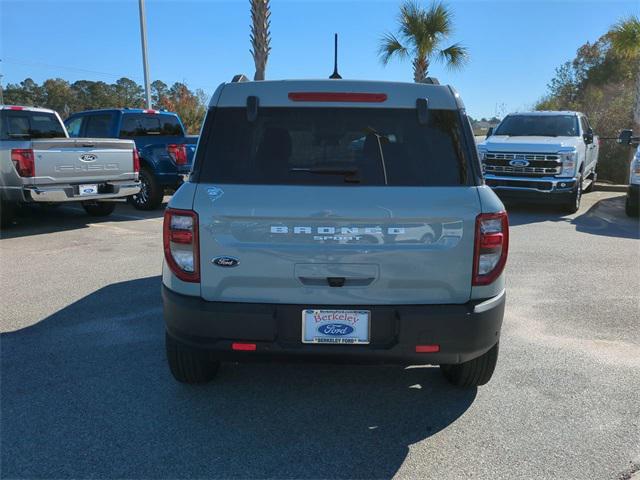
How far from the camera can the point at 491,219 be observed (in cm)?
275

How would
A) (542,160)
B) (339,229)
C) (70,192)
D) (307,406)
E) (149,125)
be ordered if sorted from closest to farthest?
(339,229)
(307,406)
(70,192)
(542,160)
(149,125)

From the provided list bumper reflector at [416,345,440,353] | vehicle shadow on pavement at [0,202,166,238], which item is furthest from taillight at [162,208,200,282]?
vehicle shadow on pavement at [0,202,166,238]

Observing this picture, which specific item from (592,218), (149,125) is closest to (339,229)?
(592,218)

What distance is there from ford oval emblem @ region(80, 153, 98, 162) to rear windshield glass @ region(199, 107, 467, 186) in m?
6.57

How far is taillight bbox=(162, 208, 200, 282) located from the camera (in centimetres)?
274

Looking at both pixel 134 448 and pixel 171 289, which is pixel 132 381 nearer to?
pixel 134 448

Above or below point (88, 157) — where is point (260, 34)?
above

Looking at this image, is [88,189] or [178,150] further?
[178,150]

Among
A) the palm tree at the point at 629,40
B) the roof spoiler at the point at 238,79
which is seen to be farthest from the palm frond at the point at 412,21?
the roof spoiler at the point at 238,79

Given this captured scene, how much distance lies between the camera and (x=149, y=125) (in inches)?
443

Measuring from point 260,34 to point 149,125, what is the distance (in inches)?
173

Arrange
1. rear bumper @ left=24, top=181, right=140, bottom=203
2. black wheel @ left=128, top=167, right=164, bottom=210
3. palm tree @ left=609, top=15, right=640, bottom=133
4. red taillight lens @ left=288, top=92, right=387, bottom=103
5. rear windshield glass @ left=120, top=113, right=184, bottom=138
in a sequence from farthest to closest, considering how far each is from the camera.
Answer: palm tree @ left=609, top=15, right=640, bottom=133 → rear windshield glass @ left=120, top=113, right=184, bottom=138 → black wheel @ left=128, top=167, right=164, bottom=210 → rear bumper @ left=24, top=181, right=140, bottom=203 → red taillight lens @ left=288, top=92, right=387, bottom=103

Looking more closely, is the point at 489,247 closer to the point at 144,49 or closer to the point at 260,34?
the point at 260,34

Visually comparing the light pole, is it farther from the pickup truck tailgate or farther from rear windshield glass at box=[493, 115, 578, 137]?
rear windshield glass at box=[493, 115, 578, 137]
